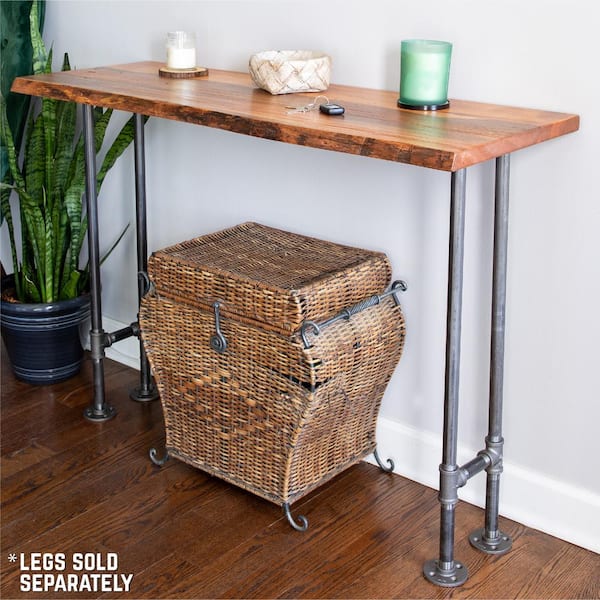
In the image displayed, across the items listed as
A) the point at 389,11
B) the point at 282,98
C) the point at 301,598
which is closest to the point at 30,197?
the point at 282,98

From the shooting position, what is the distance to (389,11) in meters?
2.18

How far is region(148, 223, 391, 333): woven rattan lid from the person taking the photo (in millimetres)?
2086

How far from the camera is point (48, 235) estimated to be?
2.78 m

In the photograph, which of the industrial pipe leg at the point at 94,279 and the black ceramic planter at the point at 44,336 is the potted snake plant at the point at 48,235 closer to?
the black ceramic planter at the point at 44,336

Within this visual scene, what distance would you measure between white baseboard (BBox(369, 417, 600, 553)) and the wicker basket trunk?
0.07 m

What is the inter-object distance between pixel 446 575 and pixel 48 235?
1481mm

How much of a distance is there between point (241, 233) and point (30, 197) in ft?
2.19

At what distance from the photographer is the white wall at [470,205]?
1994mm

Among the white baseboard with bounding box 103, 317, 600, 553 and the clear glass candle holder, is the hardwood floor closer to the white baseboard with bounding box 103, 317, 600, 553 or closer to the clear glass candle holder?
the white baseboard with bounding box 103, 317, 600, 553

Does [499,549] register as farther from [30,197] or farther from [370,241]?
[30,197]

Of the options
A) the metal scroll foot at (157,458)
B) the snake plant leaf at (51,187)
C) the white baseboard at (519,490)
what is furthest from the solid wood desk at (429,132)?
the metal scroll foot at (157,458)

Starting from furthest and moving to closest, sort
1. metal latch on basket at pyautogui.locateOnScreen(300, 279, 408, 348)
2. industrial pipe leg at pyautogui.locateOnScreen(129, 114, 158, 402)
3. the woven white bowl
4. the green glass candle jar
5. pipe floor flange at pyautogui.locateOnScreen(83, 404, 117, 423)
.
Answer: pipe floor flange at pyautogui.locateOnScreen(83, 404, 117, 423) → industrial pipe leg at pyautogui.locateOnScreen(129, 114, 158, 402) → the woven white bowl → metal latch on basket at pyautogui.locateOnScreen(300, 279, 408, 348) → the green glass candle jar

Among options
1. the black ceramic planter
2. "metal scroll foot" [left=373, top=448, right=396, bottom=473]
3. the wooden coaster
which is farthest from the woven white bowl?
the black ceramic planter

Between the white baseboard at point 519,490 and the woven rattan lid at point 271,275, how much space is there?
0.41 m
